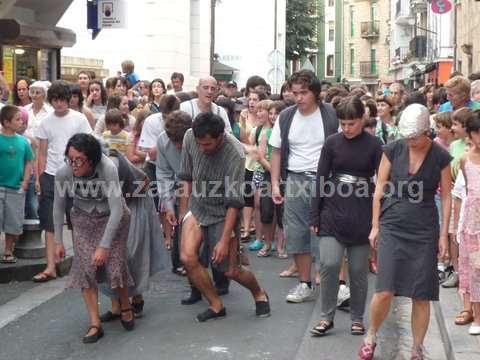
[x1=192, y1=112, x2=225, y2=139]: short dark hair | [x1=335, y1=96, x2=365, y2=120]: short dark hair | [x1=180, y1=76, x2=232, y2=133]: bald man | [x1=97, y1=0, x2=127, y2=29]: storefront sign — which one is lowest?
[x1=192, y1=112, x2=225, y2=139]: short dark hair

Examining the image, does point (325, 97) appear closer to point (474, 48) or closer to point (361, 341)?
point (361, 341)

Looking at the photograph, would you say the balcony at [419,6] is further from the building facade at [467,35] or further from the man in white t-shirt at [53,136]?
the man in white t-shirt at [53,136]

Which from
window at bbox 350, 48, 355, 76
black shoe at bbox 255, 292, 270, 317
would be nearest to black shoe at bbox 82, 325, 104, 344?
black shoe at bbox 255, 292, 270, 317

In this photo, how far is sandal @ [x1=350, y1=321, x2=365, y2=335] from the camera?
7.16 meters

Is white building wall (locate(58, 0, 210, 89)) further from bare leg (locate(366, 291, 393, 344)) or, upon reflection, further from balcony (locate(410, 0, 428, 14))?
balcony (locate(410, 0, 428, 14))

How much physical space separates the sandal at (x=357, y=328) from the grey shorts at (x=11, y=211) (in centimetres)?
392

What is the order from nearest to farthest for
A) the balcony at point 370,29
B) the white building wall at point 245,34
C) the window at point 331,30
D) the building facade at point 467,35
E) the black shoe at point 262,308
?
1. the black shoe at point 262,308
2. the building facade at point 467,35
3. the white building wall at point 245,34
4. the balcony at point 370,29
5. the window at point 331,30

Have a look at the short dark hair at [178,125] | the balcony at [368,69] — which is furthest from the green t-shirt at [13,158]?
the balcony at [368,69]

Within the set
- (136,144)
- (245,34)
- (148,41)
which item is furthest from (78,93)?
(245,34)

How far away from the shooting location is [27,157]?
961 centimetres

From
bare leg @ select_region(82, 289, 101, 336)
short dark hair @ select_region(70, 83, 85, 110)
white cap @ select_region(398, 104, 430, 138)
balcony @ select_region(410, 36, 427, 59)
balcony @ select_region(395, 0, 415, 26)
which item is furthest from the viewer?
balcony @ select_region(395, 0, 415, 26)

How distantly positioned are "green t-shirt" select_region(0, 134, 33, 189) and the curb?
2.56 ft

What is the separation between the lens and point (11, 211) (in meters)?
9.53

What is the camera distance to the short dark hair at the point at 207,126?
7273mm
